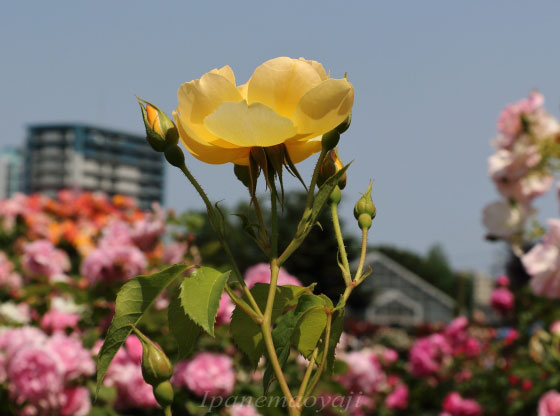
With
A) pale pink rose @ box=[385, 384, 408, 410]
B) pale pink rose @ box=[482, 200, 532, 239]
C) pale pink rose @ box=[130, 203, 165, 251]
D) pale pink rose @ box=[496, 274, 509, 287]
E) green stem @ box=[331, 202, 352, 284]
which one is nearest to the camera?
green stem @ box=[331, 202, 352, 284]

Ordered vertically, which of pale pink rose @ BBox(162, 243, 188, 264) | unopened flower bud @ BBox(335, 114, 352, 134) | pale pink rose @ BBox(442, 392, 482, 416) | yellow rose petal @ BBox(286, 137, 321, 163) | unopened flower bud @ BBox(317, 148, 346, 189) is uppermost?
unopened flower bud @ BBox(335, 114, 352, 134)

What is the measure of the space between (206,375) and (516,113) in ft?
4.22

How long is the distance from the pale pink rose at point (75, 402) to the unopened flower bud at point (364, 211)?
130 centimetres

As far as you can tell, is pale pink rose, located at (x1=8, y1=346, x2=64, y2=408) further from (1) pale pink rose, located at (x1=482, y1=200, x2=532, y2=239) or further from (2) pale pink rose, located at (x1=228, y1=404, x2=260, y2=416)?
(1) pale pink rose, located at (x1=482, y1=200, x2=532, y2=239)

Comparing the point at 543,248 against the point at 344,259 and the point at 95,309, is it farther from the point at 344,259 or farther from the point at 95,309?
the point at 95,309

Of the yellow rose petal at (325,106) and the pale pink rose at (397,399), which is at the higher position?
the yellow rose petal at (325,106)

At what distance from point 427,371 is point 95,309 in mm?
2818

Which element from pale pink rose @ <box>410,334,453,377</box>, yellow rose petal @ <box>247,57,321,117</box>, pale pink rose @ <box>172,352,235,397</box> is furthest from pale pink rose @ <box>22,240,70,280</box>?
yellow rose petal @ <box>247,57,321,117</box>

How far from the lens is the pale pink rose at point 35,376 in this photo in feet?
5.24

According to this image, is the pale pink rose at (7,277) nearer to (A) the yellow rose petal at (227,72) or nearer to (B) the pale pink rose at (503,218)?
(B) the pale pink rose at (503,218)

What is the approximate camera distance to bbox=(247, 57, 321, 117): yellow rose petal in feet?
1.68

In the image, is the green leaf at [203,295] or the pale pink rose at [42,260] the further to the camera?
the pale pink rose at [42,260]

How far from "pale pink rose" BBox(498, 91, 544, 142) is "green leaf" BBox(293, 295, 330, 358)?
1.70m

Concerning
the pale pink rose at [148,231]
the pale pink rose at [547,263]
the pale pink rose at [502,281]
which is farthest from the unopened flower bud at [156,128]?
the pale pink rose at [502,281]
